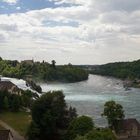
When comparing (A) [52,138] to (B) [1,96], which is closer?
(A) [52,138]

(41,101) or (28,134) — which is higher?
(41,101)

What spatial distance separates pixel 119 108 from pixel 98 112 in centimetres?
2551

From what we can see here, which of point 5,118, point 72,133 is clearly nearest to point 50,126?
point 72,133

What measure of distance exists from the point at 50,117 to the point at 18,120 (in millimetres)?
14894

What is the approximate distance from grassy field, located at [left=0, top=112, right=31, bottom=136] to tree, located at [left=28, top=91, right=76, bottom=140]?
3.84 meters

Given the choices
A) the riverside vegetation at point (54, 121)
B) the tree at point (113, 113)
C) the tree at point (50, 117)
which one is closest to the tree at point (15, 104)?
the riverside vegetation at point (54, 121)

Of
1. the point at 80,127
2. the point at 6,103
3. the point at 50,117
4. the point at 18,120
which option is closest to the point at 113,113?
the point at 50,117

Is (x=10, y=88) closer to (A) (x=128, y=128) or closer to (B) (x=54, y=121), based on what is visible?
(A) (x=128, y=128)

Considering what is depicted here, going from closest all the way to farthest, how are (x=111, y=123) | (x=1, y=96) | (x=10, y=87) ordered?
(x=111, y=123) < (x=1, y=96) < (x=10, y=87)

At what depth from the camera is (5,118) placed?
77.9m

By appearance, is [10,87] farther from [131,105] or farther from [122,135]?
[122,135]

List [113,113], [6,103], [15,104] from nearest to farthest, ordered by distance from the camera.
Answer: [113,113], [6,103], [15,104]

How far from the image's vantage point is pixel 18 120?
251 feet

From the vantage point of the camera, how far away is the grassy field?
69519 millimetres
